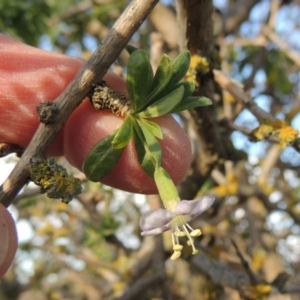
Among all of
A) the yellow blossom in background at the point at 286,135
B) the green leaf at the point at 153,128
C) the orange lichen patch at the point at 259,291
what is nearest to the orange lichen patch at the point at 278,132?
the yellow blossom in background at the point at 286,135

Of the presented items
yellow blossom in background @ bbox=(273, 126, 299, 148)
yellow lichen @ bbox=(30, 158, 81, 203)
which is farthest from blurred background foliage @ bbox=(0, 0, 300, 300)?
yellow lichen @ bbox=(30, 158, 81, 203)

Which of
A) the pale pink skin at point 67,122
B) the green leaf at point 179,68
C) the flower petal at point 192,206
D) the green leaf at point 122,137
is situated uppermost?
the green leaf at point 179,68

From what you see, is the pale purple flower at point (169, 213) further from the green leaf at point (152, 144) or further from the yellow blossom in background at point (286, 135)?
the yellow blossom in background at point (286, 135)

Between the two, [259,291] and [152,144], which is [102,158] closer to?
[152,144]

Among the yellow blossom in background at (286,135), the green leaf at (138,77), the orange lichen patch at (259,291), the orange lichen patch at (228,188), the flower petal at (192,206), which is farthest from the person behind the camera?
the orange lichen patch at (228,188)

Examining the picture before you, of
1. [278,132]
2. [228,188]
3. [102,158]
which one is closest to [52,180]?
[102,158]

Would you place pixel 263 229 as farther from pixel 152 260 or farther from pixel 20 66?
pixel 20 66

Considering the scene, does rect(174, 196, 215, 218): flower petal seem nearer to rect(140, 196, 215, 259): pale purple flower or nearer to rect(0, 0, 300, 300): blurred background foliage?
rect(140, 196, 215, 259): pale purple flower
